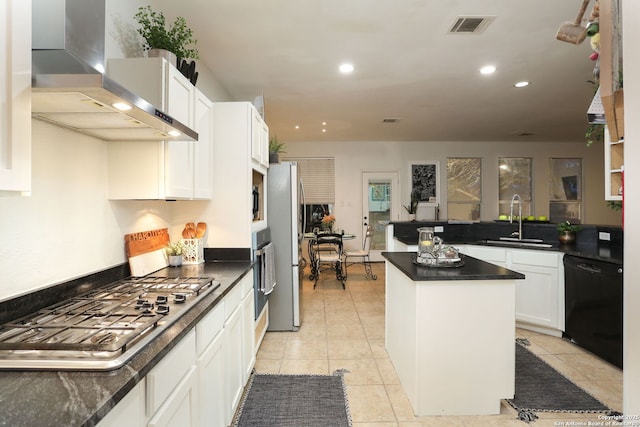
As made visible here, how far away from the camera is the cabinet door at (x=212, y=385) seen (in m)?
1.40

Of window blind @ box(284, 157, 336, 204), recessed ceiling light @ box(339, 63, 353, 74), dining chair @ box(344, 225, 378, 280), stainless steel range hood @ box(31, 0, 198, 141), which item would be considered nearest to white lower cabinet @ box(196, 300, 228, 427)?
stainless steel range hood @ box(31, 0, 198, 141)

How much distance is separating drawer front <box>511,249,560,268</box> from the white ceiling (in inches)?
73.8

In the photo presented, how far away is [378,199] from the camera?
7223 mm

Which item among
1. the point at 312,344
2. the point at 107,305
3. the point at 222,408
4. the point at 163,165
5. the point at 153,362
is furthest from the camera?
the point at 312,344

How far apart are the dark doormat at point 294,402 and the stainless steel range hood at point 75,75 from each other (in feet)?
5.78

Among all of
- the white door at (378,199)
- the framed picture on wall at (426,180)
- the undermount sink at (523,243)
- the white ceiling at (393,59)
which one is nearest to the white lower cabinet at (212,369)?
the white ceiling at (393,59)

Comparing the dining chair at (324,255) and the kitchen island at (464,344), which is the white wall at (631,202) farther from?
the dining chair at (324,255)

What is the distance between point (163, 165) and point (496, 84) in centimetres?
372

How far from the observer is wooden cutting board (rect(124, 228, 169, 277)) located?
1976 mm

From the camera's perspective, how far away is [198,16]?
236cm

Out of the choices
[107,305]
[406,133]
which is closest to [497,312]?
[107,305]

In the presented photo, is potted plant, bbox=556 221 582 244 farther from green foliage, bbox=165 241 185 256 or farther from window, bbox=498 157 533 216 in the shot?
window, bbox=498 157 533 216

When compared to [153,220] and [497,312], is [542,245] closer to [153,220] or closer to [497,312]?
[497,312]

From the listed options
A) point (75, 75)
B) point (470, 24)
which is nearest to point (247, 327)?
point (75, 75)
